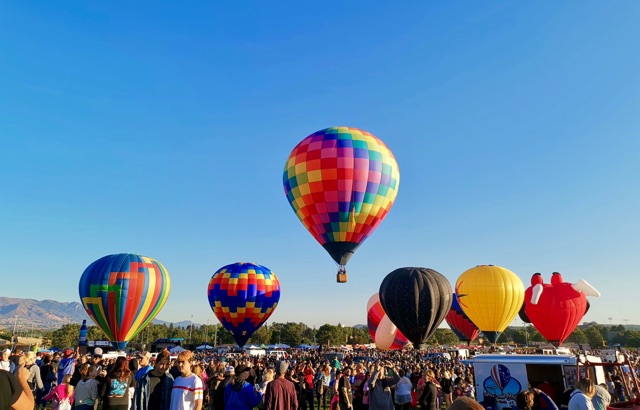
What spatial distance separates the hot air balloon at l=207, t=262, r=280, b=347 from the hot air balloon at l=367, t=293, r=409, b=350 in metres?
9.62

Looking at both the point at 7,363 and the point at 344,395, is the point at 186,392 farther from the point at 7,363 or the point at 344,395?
the point at 7,363

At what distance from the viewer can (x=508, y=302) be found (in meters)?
30.2

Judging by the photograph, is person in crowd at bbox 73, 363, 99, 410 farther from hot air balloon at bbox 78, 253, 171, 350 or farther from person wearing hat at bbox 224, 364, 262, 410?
hot air balloon at bbox 78, 253, 171, 350

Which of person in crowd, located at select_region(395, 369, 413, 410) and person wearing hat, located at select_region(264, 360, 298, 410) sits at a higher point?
person wearing hat, located at select_region(264, 360, 298, 410)

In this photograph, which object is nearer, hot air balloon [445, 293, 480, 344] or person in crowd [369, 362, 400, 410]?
person in crowd [369, 362, 400, 410]

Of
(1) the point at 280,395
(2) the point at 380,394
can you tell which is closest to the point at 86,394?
(1) the point at 280,395

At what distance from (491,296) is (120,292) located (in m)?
24.0

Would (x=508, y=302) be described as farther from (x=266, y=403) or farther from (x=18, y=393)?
(x=18, y=393)

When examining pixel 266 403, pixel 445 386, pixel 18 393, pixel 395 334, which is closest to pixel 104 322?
pixel 395 334

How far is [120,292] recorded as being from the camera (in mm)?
29203

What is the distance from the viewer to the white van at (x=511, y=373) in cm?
1038

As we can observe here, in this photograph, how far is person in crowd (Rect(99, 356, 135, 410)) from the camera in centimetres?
662

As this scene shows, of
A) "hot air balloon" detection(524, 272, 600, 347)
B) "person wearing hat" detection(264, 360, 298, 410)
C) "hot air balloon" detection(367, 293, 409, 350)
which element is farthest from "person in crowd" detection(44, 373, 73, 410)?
"hot air balloon" detection(367, 293, 409, 350)

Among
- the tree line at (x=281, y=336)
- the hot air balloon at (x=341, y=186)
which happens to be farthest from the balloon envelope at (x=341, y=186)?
the tree line at (x=281, y=336)
